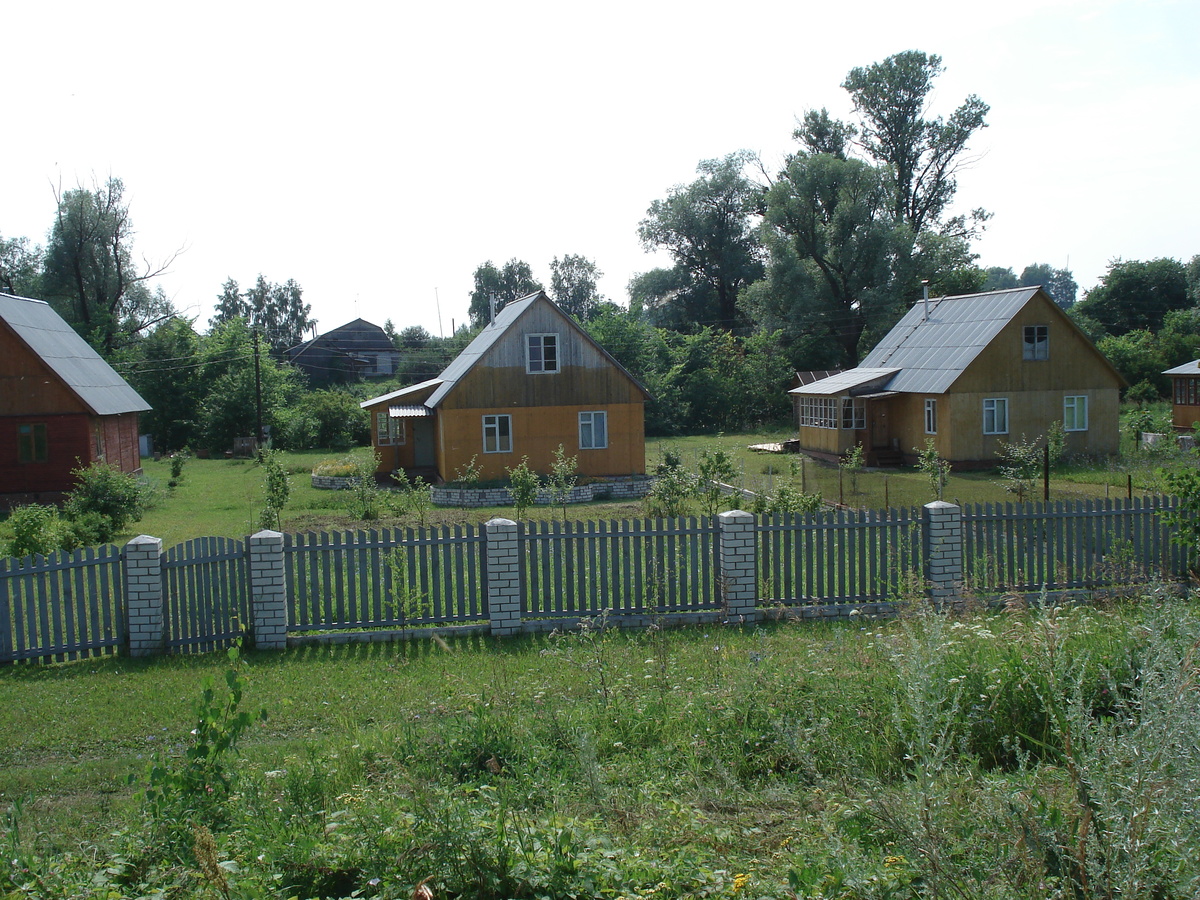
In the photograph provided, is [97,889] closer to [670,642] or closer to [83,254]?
[670,642]

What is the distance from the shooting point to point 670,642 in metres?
9.88

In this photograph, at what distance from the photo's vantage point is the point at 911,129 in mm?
53844

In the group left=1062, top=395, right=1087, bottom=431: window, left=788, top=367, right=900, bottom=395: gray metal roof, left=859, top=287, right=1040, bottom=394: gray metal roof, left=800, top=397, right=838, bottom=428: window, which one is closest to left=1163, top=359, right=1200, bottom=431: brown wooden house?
left=1062, top=395, right=1087, bottom=431: window

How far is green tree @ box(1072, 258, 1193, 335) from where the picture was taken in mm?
57562

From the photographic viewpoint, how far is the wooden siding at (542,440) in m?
26.8

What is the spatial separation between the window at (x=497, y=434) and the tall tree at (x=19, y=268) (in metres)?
38.2

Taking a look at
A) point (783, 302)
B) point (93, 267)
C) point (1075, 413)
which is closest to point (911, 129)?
point (783, 302)

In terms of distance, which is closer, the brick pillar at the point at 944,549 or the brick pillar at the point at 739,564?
the brick pillar at the point at 739,564

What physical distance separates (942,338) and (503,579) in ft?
81.9

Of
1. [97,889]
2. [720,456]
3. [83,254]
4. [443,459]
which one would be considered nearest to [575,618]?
[97,889]

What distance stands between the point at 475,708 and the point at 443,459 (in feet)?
68.8

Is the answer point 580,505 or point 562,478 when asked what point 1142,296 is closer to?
point 580,505

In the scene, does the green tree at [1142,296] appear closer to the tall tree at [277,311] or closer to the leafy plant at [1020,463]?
the leafy plant at [1020,463]

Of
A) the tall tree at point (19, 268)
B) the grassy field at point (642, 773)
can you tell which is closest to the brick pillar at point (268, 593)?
the grassy field at point (642, 773)
